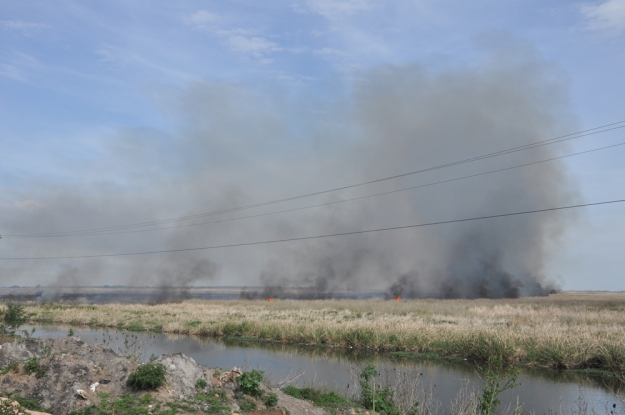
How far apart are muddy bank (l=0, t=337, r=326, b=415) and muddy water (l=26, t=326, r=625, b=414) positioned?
306 cm

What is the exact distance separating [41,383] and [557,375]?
66.1 feet

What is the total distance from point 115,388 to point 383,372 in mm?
11200

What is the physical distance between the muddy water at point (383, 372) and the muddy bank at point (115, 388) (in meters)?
3.06

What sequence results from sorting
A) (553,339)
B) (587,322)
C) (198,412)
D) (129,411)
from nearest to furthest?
1. (129,411)
2. (198,412)
3. (553,339)
4. (587,322)

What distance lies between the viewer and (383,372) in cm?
1984

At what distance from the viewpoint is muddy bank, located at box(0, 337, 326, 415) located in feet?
36.2

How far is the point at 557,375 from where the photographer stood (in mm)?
21859

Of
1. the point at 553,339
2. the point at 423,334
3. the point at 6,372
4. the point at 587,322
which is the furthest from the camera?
the point at 587,322

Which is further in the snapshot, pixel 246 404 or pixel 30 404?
pixel 246 404

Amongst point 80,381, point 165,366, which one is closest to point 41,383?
point 80,381

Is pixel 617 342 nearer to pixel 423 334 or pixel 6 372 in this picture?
pixel 423 334

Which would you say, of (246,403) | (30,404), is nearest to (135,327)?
(30,404)

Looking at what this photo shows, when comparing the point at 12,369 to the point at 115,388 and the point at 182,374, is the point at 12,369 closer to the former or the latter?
the point at 115,388

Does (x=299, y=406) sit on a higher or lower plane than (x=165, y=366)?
lower
